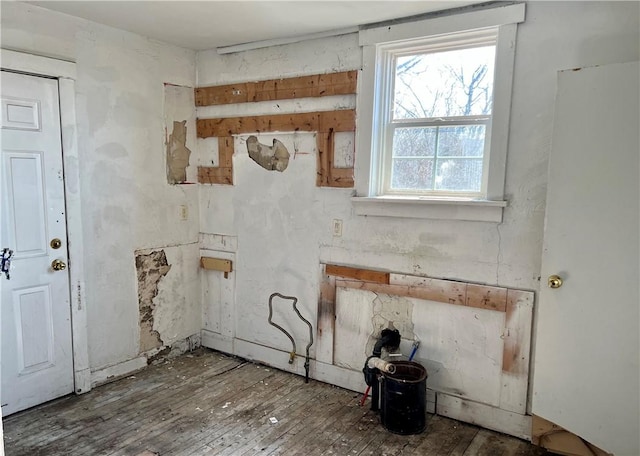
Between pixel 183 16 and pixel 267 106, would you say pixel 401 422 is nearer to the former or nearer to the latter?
pixel 267 106

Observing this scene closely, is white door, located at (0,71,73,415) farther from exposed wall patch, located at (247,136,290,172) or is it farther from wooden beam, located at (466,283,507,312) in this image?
wooden beam, located at (466,283,507,312)

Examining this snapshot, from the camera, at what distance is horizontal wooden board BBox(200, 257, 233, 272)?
354 cm

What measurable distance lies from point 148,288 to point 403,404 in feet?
6.64

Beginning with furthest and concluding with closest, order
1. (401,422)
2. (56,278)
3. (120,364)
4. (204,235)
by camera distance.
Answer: (204,235) → (120,364) → (56,278) → (401,422)

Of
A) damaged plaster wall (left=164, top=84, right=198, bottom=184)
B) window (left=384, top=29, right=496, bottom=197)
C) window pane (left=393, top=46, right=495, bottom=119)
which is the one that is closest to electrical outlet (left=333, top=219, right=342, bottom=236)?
window (left=384, top=29, right=496, bottom=197)

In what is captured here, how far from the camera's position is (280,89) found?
316cm

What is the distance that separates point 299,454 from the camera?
2.35m

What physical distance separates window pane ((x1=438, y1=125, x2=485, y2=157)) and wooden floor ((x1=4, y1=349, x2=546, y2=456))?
163 centimetres

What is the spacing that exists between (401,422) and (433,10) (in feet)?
7.73

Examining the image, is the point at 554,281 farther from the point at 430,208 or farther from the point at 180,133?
the point at 180,133

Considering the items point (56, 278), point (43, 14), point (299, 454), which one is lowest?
point (299, 454)

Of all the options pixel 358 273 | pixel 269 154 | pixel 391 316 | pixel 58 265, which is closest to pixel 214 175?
pixel 269 154

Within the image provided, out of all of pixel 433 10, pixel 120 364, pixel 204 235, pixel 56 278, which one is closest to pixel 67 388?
pixel 120 364

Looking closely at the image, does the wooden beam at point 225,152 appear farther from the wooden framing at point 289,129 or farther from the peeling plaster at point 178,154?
the peeling plaster at point 178,154
